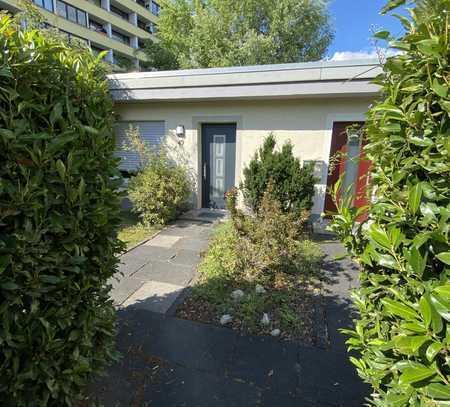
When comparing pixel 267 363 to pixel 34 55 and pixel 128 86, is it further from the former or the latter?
pixel 128 86

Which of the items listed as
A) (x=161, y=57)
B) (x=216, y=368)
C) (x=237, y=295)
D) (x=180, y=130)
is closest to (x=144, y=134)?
(x=180, y=130)

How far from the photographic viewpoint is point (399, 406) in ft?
3.07

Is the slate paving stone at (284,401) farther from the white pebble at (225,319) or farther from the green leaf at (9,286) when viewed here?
the green leaf at (9,286)

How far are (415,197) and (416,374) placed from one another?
0.60m

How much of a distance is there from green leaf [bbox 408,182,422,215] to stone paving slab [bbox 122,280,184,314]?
266cm

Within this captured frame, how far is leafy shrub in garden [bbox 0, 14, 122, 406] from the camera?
111 cm

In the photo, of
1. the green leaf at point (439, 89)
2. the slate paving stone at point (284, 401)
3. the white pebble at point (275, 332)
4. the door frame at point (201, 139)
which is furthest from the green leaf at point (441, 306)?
the door frame at point (201, 139)

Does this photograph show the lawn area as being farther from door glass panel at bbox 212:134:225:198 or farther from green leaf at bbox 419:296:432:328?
green leaf at bbox 419:296:432:328

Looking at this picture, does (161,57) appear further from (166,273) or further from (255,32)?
(166,273)

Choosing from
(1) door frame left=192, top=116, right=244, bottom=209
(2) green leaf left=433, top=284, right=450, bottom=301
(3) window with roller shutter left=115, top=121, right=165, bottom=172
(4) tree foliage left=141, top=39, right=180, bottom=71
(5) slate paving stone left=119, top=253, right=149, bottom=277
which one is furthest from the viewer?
(4) tree foliage left=141, top=39, right=180, bottom=71

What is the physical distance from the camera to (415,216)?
0.94 meters

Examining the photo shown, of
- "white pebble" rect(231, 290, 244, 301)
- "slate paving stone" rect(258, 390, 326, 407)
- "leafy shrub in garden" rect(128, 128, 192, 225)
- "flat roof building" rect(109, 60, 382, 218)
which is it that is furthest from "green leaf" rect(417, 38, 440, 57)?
"leafy shrub in garden" rect(128, 128, 192, 225)

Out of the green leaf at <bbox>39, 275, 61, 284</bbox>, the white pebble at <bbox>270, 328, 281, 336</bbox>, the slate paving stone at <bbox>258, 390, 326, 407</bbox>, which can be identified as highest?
the green leaf at <bbox>39, 275, 61, 284</bbox>

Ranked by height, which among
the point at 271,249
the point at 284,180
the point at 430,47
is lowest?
the point at 271,249
